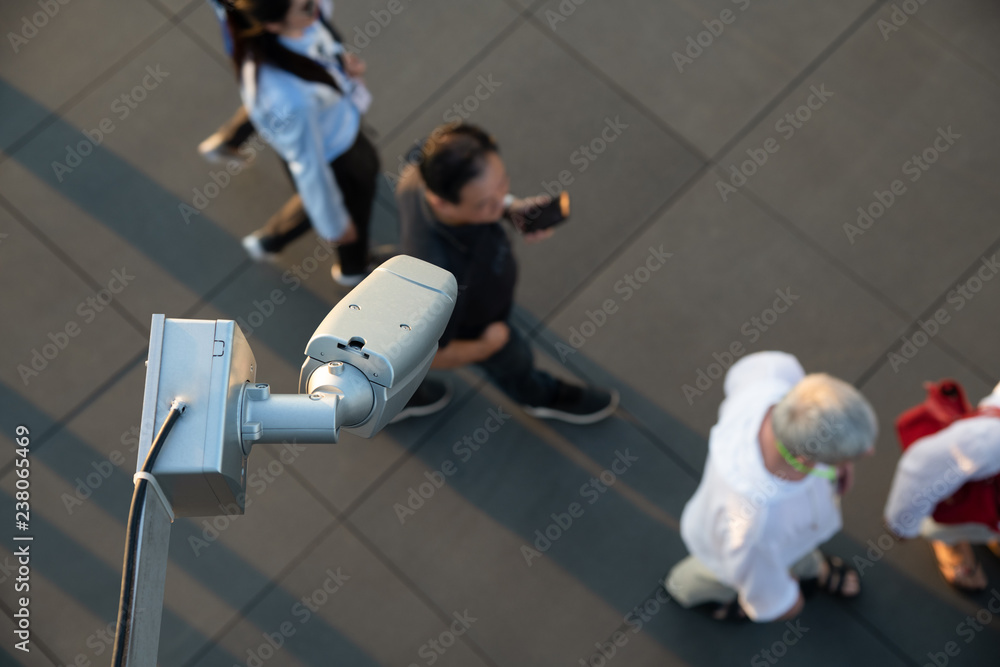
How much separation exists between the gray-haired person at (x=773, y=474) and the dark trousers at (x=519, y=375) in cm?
88

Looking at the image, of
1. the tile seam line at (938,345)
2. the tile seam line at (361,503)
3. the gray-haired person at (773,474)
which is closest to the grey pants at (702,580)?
the gray-haired person at (773,474)

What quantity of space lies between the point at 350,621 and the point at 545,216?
195 centimetres

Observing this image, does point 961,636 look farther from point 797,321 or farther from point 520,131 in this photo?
point 520,131

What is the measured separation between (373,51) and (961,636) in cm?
406

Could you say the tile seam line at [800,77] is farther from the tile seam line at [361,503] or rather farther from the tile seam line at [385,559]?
the tile seam line at [385,559]

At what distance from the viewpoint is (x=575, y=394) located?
376cm

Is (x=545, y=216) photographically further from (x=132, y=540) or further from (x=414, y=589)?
(x=132, y=540)

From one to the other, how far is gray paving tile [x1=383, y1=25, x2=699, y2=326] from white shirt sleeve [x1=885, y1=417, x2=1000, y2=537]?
5.77 feet

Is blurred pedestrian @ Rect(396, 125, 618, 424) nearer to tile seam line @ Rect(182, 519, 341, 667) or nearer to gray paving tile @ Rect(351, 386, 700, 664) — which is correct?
gray paving tile @ Rect(351, 386, 700, 664)

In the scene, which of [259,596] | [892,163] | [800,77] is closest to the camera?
[259,596]

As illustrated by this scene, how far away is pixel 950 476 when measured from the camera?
291 centimetres

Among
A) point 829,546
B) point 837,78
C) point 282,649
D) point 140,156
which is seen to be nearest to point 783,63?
point 837,78

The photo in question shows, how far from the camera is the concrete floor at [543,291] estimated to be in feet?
11.8

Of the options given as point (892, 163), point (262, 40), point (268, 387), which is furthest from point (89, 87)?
point (892, 163)
